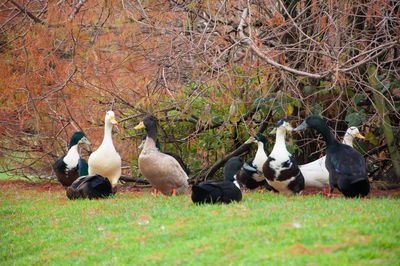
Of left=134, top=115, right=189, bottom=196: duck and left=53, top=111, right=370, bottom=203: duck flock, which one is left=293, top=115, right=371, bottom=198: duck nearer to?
left=53, top=111, right=370, bottom=203: duck flock

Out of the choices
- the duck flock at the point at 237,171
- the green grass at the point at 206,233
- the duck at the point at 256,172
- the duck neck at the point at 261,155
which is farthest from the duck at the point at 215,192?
the duck neck at the point at 261,155

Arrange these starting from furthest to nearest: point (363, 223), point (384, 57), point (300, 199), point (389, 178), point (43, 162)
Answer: point (43, 162)
point (389, 178)
point (384, 57)
point (300, 199)
point (363, 223)

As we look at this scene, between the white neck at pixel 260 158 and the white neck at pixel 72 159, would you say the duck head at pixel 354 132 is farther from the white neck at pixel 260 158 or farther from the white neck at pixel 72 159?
the white neck at pixel 72 159

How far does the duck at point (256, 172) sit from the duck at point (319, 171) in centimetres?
93

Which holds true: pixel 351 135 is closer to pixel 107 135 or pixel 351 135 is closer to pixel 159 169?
pixel 159 169

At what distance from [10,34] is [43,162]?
3.87 meters

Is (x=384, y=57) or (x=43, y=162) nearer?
(x=384, y=57)

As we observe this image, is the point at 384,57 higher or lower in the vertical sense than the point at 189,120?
higher

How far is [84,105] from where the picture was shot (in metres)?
11.4

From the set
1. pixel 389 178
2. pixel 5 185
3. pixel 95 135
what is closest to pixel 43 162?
pixel 5 185

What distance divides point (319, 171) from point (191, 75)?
350 cm

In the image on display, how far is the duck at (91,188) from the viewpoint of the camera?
924cm

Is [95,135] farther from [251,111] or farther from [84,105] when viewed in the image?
[251,111]

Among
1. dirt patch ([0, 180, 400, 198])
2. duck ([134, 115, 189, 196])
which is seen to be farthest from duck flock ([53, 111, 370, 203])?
dirt patch ([0, 180, 400, 198])
